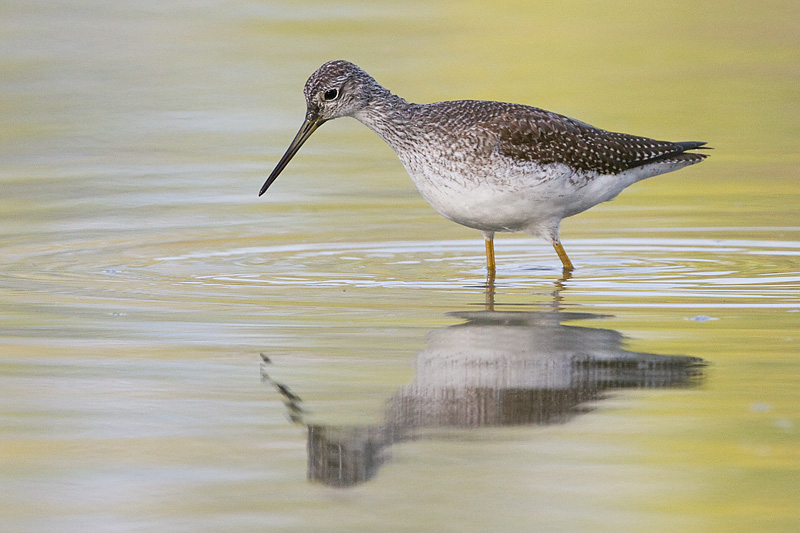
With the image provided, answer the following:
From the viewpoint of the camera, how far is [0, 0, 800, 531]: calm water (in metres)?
4.53

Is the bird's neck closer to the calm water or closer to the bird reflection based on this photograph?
the calm water

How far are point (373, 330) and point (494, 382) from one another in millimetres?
1366

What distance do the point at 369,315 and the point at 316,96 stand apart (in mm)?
2560

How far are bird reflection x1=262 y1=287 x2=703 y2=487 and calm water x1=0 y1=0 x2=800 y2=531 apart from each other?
0.02m

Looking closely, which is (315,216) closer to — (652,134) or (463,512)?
(652,134)

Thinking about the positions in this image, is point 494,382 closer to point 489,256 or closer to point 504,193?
point 504,193

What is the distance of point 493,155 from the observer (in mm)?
8922

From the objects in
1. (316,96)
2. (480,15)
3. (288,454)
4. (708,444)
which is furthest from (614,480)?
(480,15)

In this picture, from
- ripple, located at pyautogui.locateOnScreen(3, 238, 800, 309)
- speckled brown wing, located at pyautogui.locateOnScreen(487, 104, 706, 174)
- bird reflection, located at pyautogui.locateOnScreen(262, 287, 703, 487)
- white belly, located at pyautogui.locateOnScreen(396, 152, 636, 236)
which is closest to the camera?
bird reflection, located at pyautogui.locateOnScreen(262, 287, 703, 487)

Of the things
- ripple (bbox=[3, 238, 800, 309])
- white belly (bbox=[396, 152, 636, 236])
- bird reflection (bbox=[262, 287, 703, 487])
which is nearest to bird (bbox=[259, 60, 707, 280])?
white belly (bbox=[396, 152, 636, 236])

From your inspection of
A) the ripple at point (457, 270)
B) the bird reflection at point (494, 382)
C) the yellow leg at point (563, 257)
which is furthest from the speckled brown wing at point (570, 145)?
the bird reflection at point (494, 382)

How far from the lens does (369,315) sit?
24.7 feet

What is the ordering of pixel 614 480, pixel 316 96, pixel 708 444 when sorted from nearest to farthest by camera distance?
pixel 614 480 → pixel 708 444 → pixel 316 96

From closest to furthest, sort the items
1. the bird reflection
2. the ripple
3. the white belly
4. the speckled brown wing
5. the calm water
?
the calm water, the bird reflection, the ripple, the white belly, the speckled brown wing
